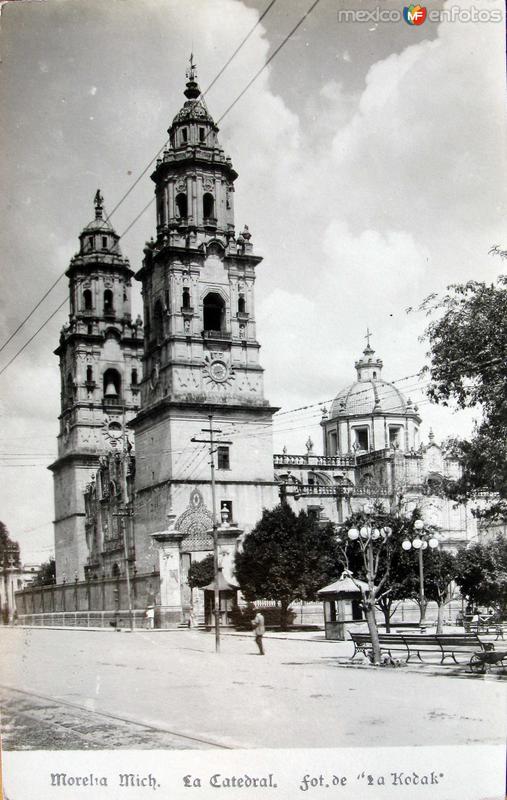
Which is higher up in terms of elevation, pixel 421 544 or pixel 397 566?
pixel 421 544

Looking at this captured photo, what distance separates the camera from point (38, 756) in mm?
12000

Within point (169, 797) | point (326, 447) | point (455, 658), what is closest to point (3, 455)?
point (169, 797)

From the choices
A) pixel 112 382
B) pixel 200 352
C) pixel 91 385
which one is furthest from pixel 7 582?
pixel 112 382

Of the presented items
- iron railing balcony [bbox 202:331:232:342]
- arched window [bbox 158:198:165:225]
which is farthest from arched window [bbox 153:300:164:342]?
Answer: arched window [bbox 158:198:165:225]

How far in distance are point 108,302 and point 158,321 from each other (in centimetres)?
1566

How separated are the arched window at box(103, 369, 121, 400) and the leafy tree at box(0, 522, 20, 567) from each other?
4112cm

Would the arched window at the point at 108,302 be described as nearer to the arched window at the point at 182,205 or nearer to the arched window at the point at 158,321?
the arched window at the point at 158,321

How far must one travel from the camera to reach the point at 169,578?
37.5 m

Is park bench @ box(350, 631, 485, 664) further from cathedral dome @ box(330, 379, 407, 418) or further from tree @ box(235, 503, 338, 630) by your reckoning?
cathedral dome @ box(330, 379, 407, 418)

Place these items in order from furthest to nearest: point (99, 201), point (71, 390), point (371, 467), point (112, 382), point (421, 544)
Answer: point (112, 382), point (371, 467), point (71, 390), point (421, 544), point (99, 201)

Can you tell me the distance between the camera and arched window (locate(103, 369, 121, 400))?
59.9m

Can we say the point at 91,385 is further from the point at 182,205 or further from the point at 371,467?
the point at 371,467

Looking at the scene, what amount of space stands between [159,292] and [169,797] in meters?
36.5

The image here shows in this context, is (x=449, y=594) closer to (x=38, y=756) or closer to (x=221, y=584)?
(x=221, y=584)
